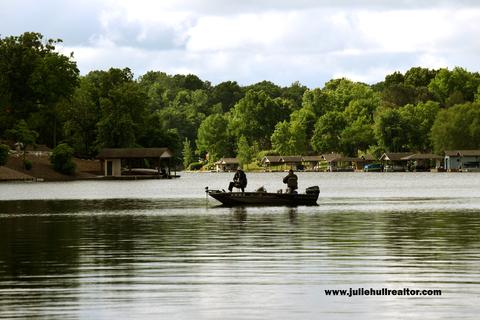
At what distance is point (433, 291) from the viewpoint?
20984 millimetres

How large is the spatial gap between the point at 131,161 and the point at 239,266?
459 feet

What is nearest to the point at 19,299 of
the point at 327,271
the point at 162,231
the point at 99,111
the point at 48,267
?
the point at 48,267

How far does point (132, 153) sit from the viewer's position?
482ft

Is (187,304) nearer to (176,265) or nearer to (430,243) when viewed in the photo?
(176,265)

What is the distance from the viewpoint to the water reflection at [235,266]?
19266 millimetres

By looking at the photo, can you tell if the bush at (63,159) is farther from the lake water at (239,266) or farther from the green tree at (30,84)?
the lake water at (239,266)

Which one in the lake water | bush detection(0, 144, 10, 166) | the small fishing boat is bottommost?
the lake water

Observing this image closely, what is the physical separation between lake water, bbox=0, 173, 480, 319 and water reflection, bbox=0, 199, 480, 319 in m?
0.03

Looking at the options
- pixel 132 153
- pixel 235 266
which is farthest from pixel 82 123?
pixel 235 266

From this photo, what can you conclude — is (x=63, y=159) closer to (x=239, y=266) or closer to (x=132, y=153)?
(x=132, y=153)

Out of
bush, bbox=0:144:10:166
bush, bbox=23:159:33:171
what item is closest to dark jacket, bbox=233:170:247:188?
bush, bbox=0:144:10:166

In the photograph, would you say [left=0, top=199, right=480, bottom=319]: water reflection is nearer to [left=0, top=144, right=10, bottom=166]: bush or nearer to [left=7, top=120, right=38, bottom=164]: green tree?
[left=0, top=144, right=10, bottom=166]: bush

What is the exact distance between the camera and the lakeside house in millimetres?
146750

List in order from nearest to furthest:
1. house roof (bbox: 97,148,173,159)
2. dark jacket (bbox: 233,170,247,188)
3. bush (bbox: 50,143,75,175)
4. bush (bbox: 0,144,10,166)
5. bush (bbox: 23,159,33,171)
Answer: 1. dark jacket (bbox: 233,170,247,188)
2. bush (bbox: 0,144,10,166)
3. bush (bbox: 50,143,75,175)
4. bush (bbox: 23,159,33,171)
5. house roof (bbox: 97,148,173,159)
